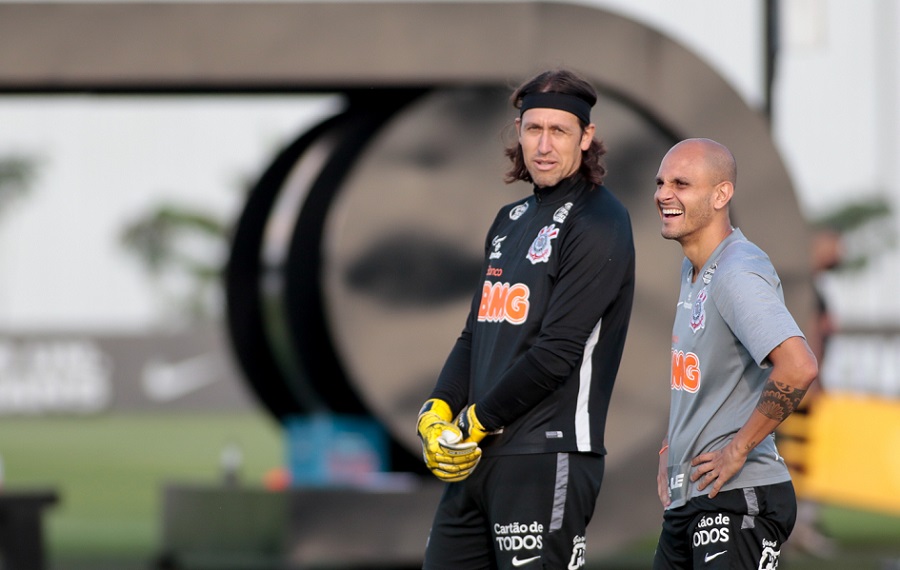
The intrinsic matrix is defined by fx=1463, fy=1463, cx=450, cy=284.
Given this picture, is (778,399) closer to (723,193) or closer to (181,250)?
(723,193)

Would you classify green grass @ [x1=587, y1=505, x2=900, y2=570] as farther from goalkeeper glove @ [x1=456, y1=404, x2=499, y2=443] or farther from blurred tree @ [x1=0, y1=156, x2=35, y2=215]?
blurred tree @ [x1=0, y1=156, x2=35, y2=215]

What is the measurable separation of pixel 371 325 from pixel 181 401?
62.1ft

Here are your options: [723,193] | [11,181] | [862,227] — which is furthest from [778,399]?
[11,181]

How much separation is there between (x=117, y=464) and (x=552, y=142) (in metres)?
13.4

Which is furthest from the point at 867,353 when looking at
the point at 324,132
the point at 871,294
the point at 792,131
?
the point at 324,132

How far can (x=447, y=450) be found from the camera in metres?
4.10

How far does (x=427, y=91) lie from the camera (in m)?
8.12

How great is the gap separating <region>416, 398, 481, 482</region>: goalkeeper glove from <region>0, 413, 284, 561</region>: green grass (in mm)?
4526

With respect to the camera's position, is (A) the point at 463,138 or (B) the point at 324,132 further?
(B) the point at 324,132

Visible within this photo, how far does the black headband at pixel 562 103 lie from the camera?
421cm

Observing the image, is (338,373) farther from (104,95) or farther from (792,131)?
(792,131)

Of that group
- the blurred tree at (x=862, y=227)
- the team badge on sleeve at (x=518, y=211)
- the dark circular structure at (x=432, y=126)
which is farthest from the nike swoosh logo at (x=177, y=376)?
the team badge on sleeve at (x=518, y=211)

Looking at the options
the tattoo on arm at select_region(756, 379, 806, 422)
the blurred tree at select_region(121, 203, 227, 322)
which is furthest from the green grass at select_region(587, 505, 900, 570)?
the blurred tree at select_region(121, 203, 227, 322)

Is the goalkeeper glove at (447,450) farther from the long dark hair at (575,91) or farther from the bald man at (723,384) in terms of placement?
the long dark hair at (575,91)
